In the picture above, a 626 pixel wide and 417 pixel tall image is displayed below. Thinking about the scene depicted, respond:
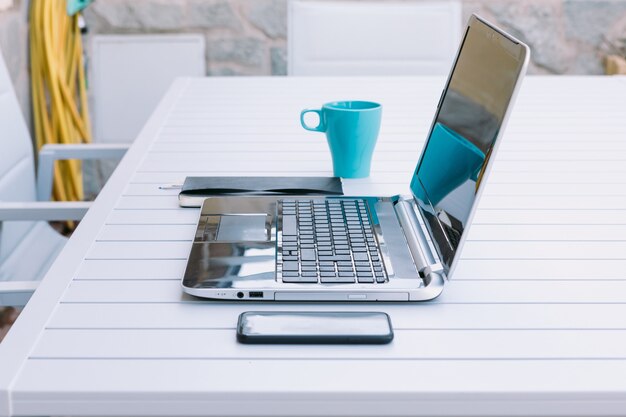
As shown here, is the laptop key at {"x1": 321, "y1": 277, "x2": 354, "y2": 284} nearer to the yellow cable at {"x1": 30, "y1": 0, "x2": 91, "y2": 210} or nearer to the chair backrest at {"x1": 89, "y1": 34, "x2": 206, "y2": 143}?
the yellow cable at {"x1": 30, "y1": 0, "x2": 91, "y2": 210}

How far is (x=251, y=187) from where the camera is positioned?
1.17m

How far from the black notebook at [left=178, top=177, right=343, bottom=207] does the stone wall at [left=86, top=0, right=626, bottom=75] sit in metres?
1.91

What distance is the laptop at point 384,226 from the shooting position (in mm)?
811

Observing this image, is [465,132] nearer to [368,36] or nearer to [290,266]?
[290,266]

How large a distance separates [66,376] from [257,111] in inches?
44.6

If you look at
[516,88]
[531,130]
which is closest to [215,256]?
[516,88]

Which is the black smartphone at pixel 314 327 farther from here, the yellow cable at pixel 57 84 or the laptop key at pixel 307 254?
the yellow cable at pixel 57 84

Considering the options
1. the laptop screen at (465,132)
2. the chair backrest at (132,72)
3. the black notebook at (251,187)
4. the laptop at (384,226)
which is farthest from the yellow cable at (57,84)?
the laptop screen at (465,132)

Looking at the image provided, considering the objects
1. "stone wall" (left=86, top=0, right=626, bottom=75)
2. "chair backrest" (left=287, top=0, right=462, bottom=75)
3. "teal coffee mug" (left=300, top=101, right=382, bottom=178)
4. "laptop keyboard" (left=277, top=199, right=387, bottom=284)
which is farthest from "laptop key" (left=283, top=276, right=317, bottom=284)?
"stone wall" (left=86, top=0, right=626, bottom=75)

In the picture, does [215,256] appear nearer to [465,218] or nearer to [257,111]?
[465,218]

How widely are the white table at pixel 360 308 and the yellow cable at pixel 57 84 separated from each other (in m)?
1.54

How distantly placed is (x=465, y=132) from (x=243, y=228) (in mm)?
283

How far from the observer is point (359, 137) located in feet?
4.03

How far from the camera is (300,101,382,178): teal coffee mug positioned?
1222 millimetres
